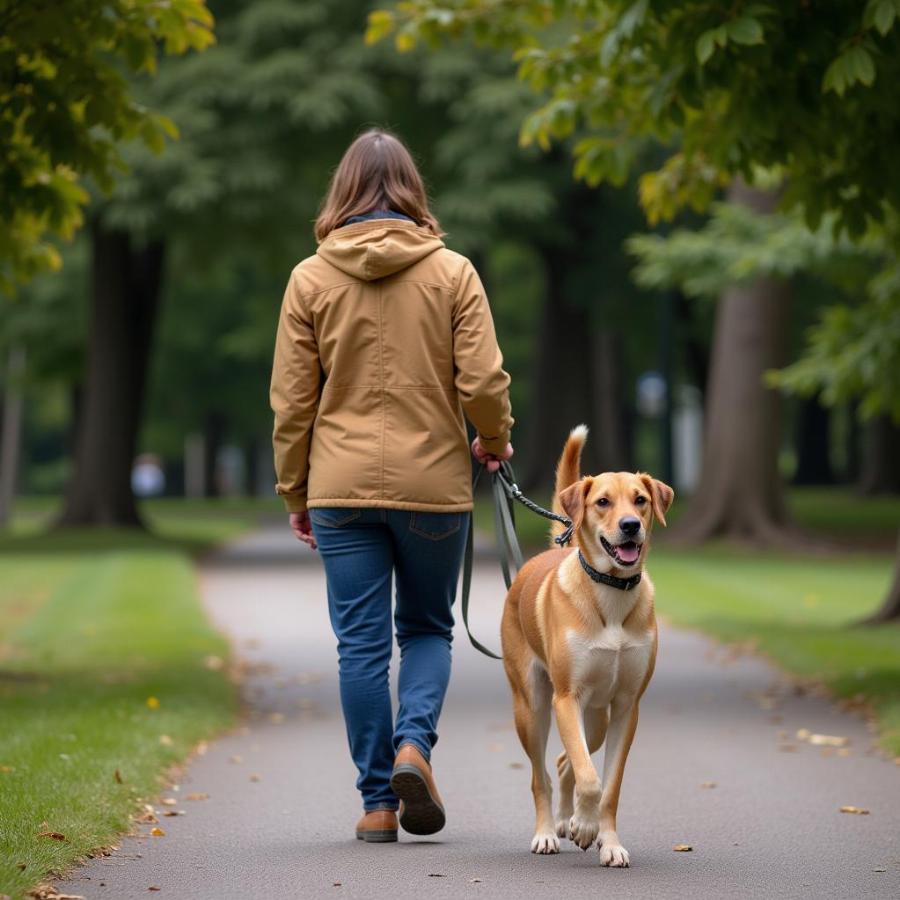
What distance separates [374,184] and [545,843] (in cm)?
228

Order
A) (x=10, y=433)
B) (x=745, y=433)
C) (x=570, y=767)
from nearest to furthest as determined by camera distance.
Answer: (x=570, y=767)
(x=745, y=433)
(x=10, y=433)

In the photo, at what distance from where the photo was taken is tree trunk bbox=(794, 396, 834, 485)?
166 ft

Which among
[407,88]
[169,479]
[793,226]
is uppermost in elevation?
[407,88]

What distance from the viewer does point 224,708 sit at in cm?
1009

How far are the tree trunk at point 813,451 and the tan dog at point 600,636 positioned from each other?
45.1m

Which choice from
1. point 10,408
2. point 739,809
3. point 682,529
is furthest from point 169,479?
point 739,809

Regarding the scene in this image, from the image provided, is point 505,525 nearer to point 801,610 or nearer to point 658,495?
point 658,495

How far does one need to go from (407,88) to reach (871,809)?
20.8 m

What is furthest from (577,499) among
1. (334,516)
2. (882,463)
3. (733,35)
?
(882,463)

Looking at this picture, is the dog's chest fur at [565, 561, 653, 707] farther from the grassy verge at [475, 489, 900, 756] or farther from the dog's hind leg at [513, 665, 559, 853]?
the grassy verge at [475, 489, 900, 756]

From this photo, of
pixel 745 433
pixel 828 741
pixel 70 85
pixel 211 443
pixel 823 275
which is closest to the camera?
pixel 828 741

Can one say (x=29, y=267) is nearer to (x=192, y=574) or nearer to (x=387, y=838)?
(x=387, y=838)

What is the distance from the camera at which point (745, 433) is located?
25688 mm

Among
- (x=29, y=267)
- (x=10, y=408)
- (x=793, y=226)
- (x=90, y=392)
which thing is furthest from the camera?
(x=10, y=408)
